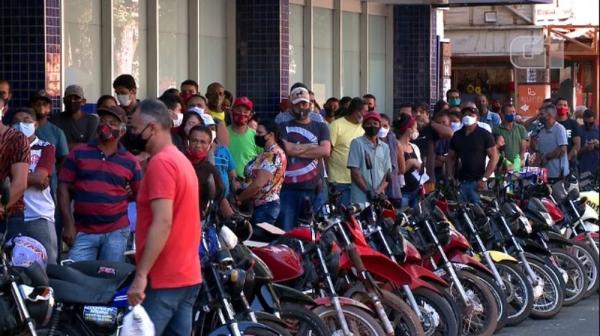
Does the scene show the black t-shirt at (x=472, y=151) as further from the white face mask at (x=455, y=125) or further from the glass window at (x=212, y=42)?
the glass window at (x=212, y=42)

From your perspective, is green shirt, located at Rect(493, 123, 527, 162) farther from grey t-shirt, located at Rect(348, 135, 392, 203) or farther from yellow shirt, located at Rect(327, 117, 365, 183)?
grey t-shirt, located at Rect(348, 135, 392, 203)

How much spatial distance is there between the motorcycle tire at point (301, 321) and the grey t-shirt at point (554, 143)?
9.98 m

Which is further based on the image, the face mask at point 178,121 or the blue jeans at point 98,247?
the face mask at point 178,121

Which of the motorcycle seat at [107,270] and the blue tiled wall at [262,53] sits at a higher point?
the blue tiled wall at [262,53]

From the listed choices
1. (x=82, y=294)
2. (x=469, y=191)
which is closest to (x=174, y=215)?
(x=82, y=294)

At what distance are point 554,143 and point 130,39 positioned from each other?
5.85 metres

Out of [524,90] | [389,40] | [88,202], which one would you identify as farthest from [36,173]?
[524,90]

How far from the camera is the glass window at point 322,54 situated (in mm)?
20984

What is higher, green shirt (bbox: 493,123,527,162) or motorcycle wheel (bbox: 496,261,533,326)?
green shirt (bbox: 493,123,527,162)

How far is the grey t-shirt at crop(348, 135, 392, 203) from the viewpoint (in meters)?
12.7

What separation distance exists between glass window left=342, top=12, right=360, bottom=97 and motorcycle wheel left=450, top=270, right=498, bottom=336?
11.2m

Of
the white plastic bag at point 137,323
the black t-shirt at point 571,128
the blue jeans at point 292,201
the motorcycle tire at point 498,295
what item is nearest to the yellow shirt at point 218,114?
the blue jeans at point 292,201

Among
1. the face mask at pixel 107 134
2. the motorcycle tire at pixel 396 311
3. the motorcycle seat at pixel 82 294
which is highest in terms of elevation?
the face mask at pixel 107 134

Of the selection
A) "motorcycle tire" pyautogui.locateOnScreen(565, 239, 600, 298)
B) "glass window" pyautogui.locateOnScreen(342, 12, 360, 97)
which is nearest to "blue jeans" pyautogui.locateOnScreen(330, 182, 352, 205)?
"motorcycle tire" pyautogui.locateOnScreen(565, 239, 600, 298)
